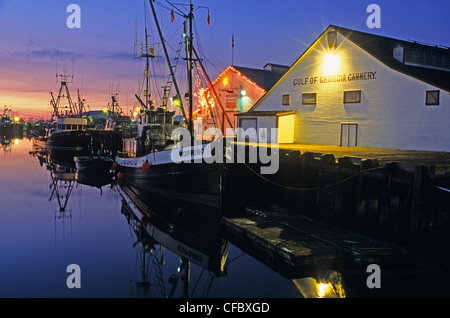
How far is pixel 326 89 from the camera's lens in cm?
2597

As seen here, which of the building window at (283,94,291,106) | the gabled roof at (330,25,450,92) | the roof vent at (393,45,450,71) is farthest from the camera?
the building window at (283,94,291,106)

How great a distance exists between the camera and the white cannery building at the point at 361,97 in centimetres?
2055

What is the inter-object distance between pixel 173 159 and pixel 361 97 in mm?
13819

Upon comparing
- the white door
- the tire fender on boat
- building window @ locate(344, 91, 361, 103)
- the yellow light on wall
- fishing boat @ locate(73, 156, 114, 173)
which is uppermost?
the yellow light on wall

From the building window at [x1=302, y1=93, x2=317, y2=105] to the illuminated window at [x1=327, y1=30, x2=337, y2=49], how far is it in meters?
→ 3.71

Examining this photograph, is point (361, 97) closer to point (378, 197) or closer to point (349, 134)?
point (349, 134)

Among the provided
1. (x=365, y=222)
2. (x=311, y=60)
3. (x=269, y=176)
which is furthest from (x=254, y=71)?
(x=365, y=222)

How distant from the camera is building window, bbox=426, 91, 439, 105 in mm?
19844

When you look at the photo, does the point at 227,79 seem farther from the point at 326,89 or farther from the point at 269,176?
the point at 269,176

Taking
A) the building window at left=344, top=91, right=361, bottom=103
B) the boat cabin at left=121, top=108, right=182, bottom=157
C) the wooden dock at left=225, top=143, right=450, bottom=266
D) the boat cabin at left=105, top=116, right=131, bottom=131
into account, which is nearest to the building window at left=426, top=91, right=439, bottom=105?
the building window at left=344, top=91, right=361, bottom=103
